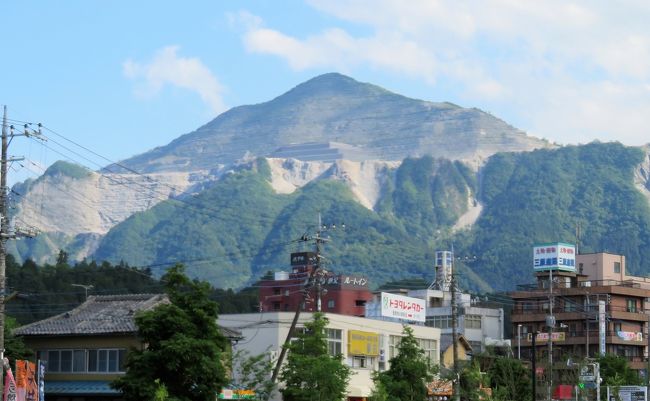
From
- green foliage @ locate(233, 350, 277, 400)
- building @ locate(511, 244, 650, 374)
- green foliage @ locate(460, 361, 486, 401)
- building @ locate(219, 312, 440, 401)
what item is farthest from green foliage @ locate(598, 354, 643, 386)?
green foliage @ locate(233, 350, 277, 400)

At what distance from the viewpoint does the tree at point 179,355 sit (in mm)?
43219

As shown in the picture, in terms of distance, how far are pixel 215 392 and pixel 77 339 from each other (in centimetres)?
1670

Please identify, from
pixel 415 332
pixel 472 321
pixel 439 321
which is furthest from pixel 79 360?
pixel 472 321

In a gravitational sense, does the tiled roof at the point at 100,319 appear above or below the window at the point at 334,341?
above

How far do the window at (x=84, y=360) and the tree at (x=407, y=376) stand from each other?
14.0 metres

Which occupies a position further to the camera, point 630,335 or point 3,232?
point 630,335

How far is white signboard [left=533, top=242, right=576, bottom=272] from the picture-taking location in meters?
122

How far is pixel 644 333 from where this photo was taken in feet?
389

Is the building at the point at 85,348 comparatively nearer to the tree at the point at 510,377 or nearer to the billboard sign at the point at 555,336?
the tree at the point at 510,377

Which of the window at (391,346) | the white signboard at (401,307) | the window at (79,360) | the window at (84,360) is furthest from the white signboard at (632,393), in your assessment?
the window at (79,360)

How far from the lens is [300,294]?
489 feet

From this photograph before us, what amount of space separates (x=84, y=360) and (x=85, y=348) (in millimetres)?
635

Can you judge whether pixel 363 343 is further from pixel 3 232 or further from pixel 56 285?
pixel 56 285

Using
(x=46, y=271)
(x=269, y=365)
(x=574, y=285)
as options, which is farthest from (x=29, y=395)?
(x=46, y=271)
